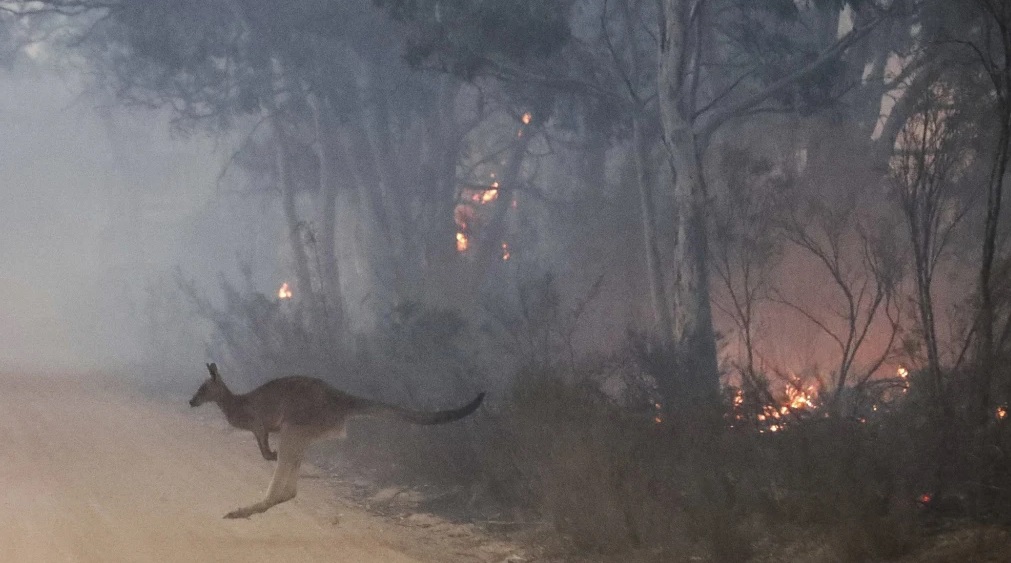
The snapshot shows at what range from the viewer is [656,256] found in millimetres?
18828

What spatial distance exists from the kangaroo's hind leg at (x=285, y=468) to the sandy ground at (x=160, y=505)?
1.17ft

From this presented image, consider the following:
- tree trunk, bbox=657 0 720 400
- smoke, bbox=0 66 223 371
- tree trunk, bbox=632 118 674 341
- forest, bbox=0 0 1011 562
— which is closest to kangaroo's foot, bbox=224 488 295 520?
forest, bbox=0 0 1011 562

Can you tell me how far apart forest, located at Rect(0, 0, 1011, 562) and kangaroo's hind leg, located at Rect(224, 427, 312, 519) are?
2.19m

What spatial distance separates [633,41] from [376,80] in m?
6.75

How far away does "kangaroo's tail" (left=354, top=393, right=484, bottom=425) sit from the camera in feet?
29.0

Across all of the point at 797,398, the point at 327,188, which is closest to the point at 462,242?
the point at 327,188

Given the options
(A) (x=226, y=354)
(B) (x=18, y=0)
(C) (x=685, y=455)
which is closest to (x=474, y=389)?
(C) (x=685, y=455)

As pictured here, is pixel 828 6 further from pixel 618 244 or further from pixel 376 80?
pixel 376 80

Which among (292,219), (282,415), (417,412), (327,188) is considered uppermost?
(327,188)

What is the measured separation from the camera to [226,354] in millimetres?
30828

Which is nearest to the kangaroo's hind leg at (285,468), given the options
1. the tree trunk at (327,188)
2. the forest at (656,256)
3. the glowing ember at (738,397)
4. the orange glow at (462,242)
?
the forest at (656,256)

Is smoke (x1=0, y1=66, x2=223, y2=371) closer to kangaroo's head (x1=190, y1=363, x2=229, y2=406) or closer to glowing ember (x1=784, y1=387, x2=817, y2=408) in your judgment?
kangaroo's head (x1=190, y1=363, x2=229, y2=406)

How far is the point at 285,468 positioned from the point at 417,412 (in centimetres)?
135

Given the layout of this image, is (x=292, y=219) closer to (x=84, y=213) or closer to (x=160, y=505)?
(x=160, y=505)
